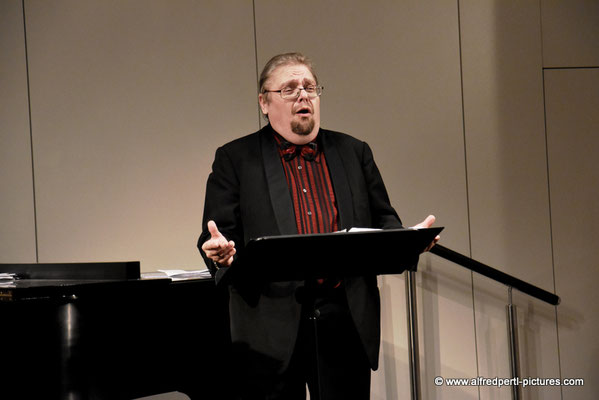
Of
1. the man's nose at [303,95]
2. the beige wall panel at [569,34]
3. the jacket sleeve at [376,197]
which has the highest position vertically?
the beige wall panel at [569,34]

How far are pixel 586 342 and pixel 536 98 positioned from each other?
154cm

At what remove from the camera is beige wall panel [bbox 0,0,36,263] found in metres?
3.40

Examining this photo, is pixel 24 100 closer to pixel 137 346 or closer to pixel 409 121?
pixel 137 346

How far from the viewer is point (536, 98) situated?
400cm

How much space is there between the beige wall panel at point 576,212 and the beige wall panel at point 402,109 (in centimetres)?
61

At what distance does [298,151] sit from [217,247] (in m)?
0.59

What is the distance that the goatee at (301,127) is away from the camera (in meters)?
A: 2.21

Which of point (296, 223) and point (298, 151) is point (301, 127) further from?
point (296, 223)

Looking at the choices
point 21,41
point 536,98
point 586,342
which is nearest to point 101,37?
point 21,41

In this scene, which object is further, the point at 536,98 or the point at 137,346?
the point at 536,98

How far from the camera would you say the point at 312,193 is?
217 centimetres

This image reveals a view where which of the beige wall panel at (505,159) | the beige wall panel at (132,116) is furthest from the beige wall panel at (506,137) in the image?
the beige wall panel at (132,116)

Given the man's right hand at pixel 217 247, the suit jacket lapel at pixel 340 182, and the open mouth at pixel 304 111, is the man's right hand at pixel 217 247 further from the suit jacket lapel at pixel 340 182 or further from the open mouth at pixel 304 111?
the open mouth at pixel 304 111

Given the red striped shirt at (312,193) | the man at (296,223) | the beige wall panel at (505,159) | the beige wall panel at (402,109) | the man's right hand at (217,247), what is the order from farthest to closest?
the beige wall panel at (505,159) < the beige wall panel at (402,109) < the red striped shirt at (312,193) < the man at (296,223) < the man's right hand at (217,247)
